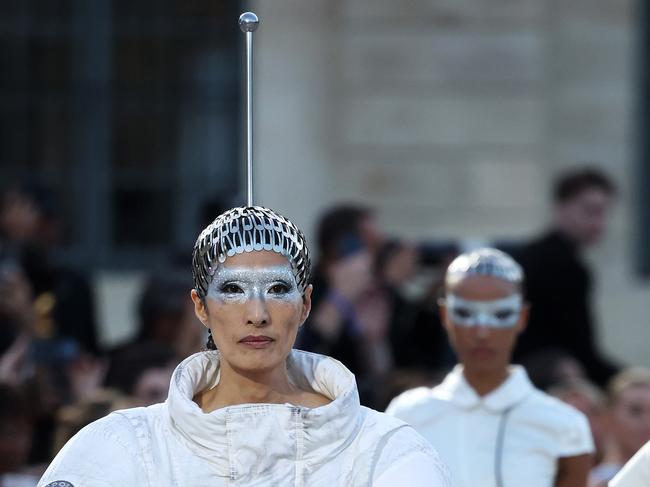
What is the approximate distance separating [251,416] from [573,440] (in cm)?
247

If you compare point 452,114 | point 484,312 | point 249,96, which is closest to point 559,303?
point 484,312

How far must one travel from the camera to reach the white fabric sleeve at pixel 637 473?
5195 mm

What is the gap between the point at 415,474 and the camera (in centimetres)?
402

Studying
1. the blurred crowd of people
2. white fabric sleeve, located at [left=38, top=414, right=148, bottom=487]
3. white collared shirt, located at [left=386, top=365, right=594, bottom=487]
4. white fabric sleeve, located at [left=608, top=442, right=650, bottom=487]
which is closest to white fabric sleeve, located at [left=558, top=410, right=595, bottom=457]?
white collared shirt, located at [left=386, top=365, right=594, bottom=487]

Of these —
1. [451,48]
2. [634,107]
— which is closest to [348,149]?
Result: [451,48]

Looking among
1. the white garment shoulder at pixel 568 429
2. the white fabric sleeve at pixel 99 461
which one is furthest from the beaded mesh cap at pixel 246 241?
the white garment shoulder at pixel 568 429

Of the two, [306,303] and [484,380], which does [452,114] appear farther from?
[306,303]

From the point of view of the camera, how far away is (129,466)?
400cm

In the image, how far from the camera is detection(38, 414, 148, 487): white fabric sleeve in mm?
3980

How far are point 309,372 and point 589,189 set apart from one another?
18.2 feet

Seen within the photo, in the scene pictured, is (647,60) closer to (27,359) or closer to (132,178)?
(132,178)

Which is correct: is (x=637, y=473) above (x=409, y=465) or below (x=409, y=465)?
below

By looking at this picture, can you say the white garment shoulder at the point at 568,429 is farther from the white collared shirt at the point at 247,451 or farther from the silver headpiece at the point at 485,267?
the white collared shirt at the point at 247,451

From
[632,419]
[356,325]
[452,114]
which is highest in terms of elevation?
[452,114]
